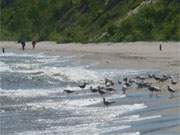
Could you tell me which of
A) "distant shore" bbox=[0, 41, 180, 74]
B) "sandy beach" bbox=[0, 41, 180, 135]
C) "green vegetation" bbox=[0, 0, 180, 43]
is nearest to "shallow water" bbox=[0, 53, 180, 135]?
"sandy beach" bbox=[0, 41, 180, 135]

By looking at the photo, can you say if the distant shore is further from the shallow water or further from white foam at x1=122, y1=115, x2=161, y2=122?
white foam at x1=122, y1=115, x2=161, y2=122

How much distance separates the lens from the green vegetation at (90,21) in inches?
2295

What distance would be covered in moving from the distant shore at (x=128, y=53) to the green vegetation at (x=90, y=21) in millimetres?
2033

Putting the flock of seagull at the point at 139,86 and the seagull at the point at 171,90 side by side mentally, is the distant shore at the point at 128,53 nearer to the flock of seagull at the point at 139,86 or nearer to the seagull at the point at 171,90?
the flock of seagull at the point at 139,86

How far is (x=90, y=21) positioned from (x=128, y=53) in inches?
847

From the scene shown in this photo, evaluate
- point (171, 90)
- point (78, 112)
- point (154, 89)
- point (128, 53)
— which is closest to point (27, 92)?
point (154, 89)

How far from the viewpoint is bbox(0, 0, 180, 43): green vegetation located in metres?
58.3

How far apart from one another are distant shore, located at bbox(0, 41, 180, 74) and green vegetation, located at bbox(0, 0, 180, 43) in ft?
6.67

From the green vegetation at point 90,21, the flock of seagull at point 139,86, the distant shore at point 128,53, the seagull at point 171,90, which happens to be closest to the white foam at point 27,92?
the flock of seagull at point 139,86

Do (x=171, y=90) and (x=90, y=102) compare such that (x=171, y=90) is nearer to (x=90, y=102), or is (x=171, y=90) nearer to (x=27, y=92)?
(x=90, y=102)

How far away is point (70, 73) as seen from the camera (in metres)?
34.6

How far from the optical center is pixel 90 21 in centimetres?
6962

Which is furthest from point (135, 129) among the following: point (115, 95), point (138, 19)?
point (138, 19)

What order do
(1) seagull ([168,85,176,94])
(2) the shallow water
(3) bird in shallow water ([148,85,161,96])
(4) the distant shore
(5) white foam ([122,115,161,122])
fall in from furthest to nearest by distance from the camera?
(4) the distant shore → (3) bird in shallow water ([148,85,161,96]) → (1) seagull ([168,85,176,94]) → (5) white foam ([122,115,161,122]) → (2) the shallow water
